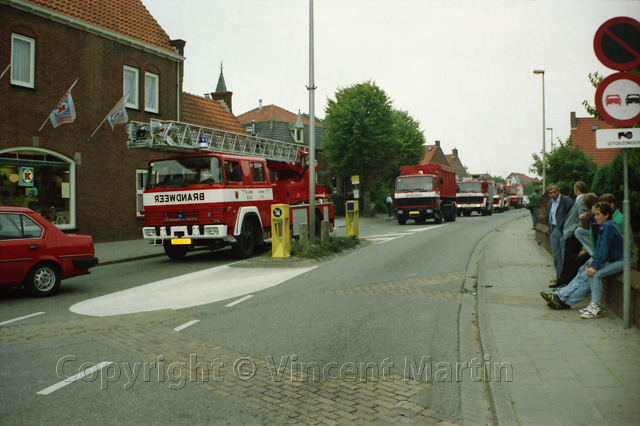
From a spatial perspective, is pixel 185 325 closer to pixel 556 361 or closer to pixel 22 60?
pixel 556 361

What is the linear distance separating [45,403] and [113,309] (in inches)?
157

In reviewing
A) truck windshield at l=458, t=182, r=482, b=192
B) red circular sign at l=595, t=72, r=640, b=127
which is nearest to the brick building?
red circular sign at l=595, t=72, r=640, b=127

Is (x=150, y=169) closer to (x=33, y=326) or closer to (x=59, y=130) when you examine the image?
(x=59, y=130)

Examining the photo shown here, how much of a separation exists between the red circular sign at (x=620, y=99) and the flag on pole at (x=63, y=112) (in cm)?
1488

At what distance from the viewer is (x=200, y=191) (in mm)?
13320

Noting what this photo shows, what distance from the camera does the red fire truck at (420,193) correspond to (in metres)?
29.6

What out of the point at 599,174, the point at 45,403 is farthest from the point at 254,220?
the point at 45,403

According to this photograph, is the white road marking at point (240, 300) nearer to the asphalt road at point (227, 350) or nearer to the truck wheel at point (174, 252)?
the asphalt road at point (227, 350)

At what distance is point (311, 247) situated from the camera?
1425 centimetres

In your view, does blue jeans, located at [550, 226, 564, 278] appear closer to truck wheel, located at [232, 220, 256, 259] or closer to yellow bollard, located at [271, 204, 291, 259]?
yellow bollard, located at [271, 204, 291, 259]

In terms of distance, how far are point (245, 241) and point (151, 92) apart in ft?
36.8

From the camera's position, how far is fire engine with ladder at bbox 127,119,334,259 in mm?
13375

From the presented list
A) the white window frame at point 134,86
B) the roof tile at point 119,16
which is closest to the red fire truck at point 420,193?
the roof tile at point 119,16

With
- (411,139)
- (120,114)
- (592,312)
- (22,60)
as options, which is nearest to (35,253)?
(592,312)
